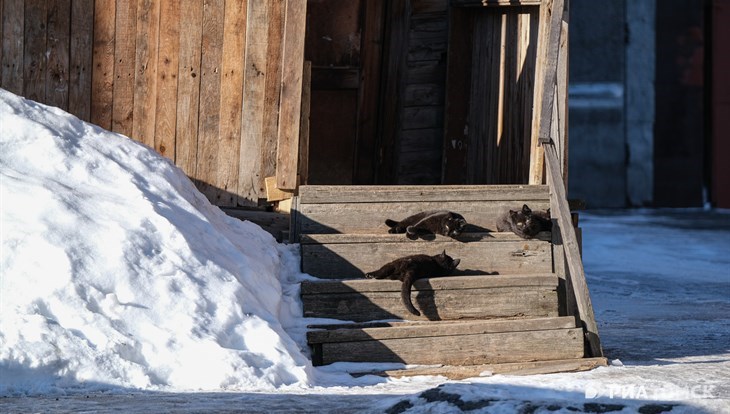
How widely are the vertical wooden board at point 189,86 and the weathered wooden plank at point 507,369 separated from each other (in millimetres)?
2899

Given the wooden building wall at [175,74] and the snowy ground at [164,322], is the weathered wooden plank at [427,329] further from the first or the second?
the wooden building wall at [175,74]

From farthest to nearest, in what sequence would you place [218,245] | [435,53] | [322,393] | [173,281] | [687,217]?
[687,217], [435,53], [218,245], [173,281], [322,393]

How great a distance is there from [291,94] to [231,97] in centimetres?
55

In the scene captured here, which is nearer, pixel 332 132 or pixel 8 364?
pixel 8 364

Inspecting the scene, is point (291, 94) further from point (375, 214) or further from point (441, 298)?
point (441, 298)

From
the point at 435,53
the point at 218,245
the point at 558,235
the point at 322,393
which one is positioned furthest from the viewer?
the point at 435,53

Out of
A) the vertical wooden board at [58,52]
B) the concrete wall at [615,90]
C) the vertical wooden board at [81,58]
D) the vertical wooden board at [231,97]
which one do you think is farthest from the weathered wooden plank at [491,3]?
the concrete wall at [615,90]

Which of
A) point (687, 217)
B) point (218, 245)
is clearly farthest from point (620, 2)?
point (218, 245)

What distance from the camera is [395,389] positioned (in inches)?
259

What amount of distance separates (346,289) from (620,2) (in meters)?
15.2

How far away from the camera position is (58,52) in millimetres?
8984

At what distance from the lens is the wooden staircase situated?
7.33 m

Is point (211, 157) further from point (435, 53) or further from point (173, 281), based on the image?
point (435, 53)

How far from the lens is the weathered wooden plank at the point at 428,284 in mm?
7668
